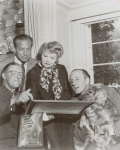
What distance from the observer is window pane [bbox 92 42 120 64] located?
1886 millimetres

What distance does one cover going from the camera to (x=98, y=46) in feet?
6.36

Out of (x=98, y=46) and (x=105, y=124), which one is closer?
(x=105, y=124)

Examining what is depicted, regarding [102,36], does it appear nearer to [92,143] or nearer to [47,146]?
[92,143]

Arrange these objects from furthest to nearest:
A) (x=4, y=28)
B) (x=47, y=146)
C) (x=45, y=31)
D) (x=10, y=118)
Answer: (x=4, y=28) < (x=45, y=31) < (x=10, y=118) < (x=47, y=146)

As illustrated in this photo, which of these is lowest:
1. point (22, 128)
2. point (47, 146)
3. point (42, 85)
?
point (47, 146)

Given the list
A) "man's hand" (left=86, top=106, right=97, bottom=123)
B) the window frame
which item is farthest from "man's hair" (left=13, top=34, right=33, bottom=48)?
"man's hand" (left=86, top=106, right=97, bottom=123)

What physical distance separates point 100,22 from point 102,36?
0.13m

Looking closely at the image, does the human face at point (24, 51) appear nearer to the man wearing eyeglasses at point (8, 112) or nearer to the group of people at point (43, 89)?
the group of people at point (43, 89)

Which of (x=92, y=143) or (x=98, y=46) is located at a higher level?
(x=98, y=46)

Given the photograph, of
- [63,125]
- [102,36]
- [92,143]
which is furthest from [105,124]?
[102,36]

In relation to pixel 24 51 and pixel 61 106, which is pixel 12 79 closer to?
pixel 24 51

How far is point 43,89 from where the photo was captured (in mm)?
1953

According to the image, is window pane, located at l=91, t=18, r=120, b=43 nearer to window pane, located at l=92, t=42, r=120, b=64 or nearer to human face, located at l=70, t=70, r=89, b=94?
window pane, located at l=92, t=42, r=120, b=64

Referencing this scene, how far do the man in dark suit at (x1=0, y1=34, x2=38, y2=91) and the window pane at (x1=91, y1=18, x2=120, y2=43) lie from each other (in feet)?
2.01
